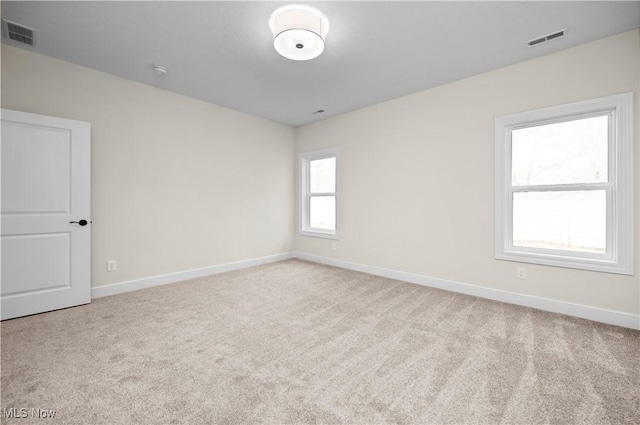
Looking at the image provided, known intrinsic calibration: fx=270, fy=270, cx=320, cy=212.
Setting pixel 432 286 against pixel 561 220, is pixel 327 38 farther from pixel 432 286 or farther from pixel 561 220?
pixel 432 286

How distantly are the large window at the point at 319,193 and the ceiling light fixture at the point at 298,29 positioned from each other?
253 centimetres

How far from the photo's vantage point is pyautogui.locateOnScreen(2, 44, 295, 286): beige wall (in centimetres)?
301

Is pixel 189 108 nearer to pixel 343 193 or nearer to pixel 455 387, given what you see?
pixel 343 193

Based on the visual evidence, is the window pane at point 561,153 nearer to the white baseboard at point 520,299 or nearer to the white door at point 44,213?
the white baseboard at point 520,299

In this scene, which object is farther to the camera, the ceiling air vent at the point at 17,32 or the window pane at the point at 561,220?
the window pane at the point at 561,220

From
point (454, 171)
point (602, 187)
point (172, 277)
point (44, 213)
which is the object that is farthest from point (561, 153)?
point (44, 213)

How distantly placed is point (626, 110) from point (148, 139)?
5237mm

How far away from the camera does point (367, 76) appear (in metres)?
3.33

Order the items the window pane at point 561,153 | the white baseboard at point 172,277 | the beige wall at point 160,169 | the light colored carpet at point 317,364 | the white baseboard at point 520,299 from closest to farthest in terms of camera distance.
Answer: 1. the light colored carpet at point 317,364
2. the white baseboard at point 520,299
3. the window pane at point 561,153
4. the beige wall at point 160,169
5. the white baseboard at point 172,277

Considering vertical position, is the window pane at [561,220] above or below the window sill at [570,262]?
above

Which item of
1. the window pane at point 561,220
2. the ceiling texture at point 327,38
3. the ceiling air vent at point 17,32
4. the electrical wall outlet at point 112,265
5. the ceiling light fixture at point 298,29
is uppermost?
the ceiling texture at point 327,38

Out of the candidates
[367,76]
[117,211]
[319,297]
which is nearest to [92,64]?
[117,211]

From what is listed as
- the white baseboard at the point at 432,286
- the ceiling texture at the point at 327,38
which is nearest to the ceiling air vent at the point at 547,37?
the ceiling texture at the point at 327,38

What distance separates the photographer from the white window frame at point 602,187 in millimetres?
2475
